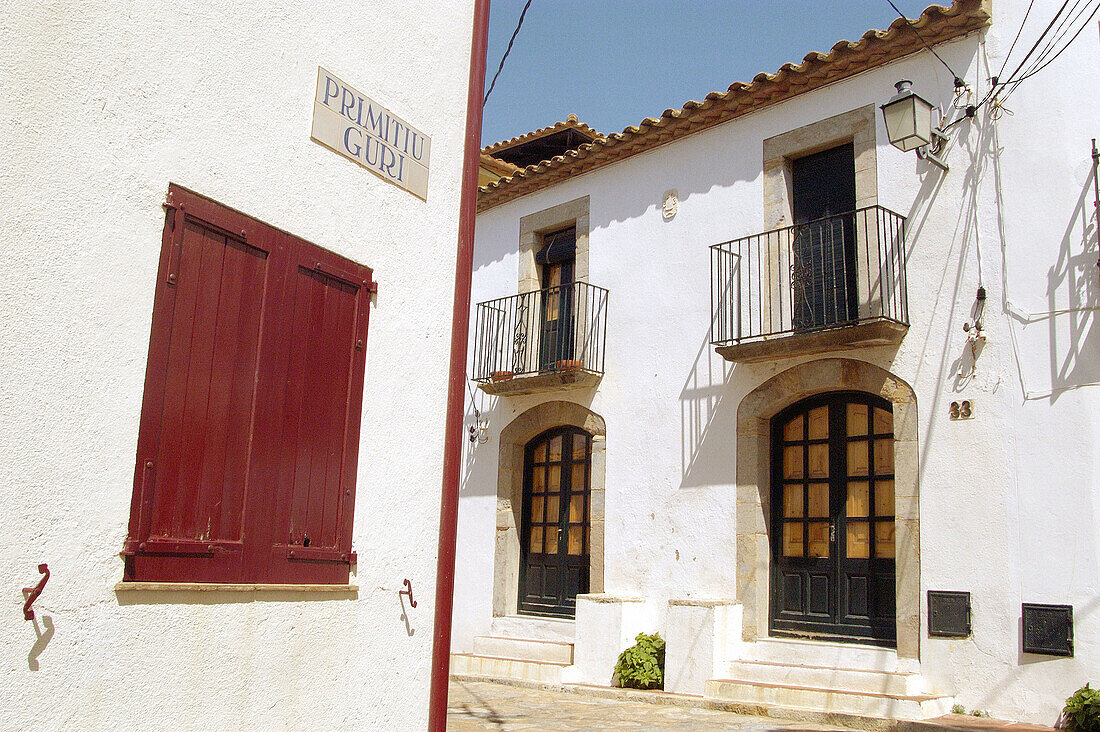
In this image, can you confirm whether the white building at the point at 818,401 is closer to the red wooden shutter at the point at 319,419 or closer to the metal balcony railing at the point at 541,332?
the metal balcony railing at the point at 541,332

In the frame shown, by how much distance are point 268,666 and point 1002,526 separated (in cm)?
582

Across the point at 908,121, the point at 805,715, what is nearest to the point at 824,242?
the point at 908,121

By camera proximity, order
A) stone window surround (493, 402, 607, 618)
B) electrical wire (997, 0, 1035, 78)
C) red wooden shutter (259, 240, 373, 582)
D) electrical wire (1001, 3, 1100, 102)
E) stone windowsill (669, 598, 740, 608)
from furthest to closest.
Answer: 1. stone window surround (493, 402, 607, 618)
2. stone windowsill (669, 598, 740, 608)
3. electrical wire (997, 0, 1035, 78)
4. electrical wire (1001, 3, 1100, 102)
5. red wooden shutter (259, 240, 373, 582)

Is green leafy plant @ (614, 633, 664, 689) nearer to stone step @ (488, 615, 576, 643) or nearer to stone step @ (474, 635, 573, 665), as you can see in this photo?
stone step @ (474, 635, 573, 665)

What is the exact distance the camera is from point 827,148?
9.38 metres

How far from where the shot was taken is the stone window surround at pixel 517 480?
418 inches

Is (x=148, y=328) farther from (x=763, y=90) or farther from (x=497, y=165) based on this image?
(x=497, y=165)

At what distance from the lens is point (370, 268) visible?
4.62 meters

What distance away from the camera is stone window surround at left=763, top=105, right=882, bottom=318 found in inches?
338

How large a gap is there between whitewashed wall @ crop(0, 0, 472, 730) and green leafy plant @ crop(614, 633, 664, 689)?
4.85 meters

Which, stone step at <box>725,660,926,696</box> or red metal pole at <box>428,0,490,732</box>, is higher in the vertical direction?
red metal pole at <box>428,0,490,732</box>

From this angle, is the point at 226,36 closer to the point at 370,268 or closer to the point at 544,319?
the point at 370,268

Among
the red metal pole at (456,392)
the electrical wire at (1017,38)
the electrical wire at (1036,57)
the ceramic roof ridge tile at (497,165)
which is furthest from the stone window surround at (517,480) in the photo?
the red metal pole at (456,392)

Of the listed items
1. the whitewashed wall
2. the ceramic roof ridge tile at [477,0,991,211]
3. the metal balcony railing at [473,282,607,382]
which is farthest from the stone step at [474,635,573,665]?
the whitewashed wall
